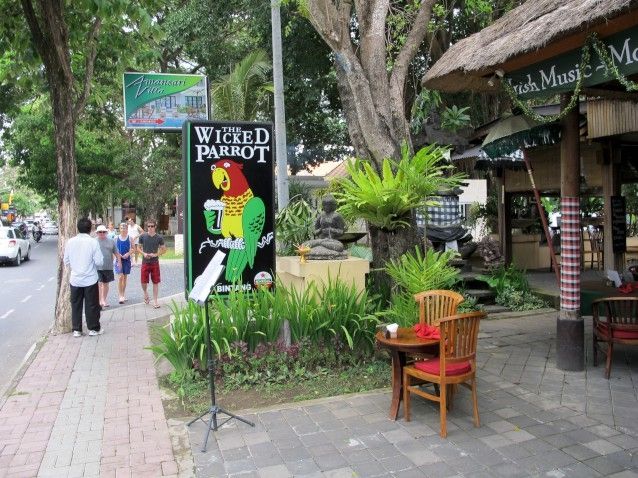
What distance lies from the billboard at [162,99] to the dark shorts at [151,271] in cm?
260

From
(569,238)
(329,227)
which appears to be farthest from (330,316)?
(569,238)

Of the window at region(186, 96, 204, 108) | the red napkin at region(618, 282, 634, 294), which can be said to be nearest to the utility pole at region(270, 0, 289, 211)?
the window at region(186, 96, 204, 108)

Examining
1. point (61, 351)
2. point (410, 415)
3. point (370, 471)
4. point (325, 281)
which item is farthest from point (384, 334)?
point (61, 351)

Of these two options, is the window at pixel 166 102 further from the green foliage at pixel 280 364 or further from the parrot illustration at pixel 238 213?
the green foliage at pixel 280 364

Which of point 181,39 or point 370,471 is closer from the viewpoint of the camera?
point 370,471

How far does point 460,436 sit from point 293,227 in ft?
16.0

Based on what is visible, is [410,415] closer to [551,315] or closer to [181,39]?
[551,315]

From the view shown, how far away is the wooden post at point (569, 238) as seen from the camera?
604cm

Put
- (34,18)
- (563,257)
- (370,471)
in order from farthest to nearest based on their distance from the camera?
1. (34,18)
2. (563,257)
3. (370,471)

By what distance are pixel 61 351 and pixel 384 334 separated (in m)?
4.92

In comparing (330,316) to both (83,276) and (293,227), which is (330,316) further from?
(83,276)

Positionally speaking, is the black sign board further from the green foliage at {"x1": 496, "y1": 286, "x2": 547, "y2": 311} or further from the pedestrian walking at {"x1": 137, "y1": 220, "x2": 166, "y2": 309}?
the pedestrian walking at {"x1": 137, "y1": 220, "x2": 166, "y2": 309}

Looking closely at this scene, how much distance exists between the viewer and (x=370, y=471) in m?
3.86

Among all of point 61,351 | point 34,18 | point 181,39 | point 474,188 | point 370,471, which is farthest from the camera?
point 181,39
